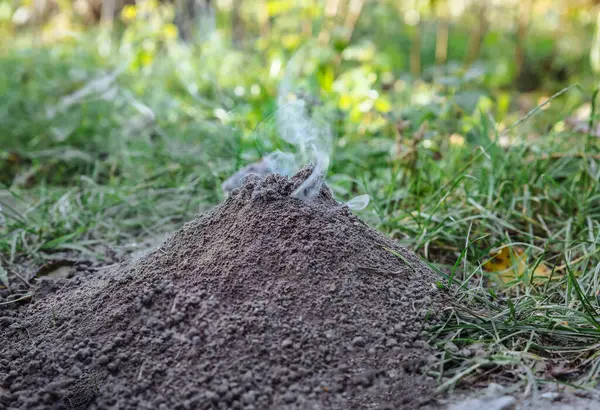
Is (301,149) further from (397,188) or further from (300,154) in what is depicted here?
(397,188)

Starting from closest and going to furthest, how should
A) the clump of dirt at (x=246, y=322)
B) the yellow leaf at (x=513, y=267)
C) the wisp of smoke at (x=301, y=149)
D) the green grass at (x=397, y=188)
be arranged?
the clump of dirt at (x=246, y=322) < the green grass at (x=397, y=188) < the wisp of smoke at (x=301, y=149) < the yellow leaf at (x=513, y=267)

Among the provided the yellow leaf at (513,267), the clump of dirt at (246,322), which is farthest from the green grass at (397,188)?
the clump of dirt at (246,322)

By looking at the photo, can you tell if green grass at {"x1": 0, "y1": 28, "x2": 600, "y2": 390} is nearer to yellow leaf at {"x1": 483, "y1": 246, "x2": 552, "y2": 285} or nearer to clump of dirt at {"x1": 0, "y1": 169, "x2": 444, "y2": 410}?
yellow leaf at {"x1": 483, "y1": 246, "x2": 552, "y2": 285}

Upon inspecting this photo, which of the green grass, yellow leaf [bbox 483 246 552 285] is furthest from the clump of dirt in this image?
yellow leaf [bbox 483 246 552 285]

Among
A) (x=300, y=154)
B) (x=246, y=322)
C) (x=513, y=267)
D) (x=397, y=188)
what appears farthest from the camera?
(x=397, y=188)

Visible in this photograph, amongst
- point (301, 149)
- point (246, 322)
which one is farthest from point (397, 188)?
point (246, 322)

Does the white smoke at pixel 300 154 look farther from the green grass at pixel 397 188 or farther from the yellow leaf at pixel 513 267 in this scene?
the yellow leaf at pixel 513 267
